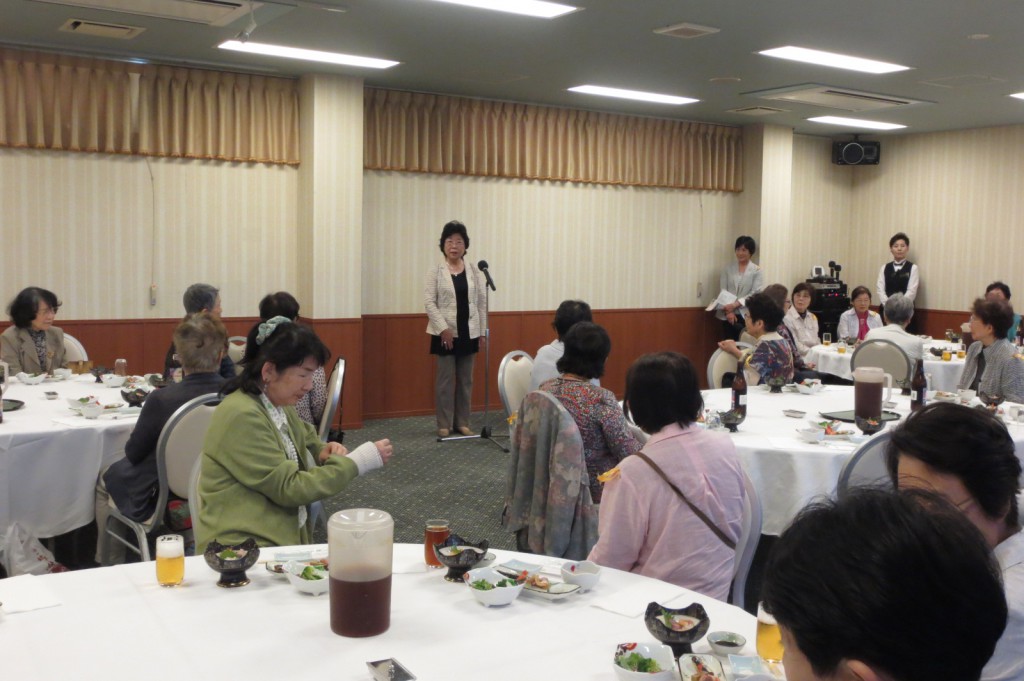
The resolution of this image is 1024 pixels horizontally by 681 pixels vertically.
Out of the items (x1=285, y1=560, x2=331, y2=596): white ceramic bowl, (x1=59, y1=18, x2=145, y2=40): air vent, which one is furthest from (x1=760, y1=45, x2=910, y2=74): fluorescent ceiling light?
(x1=285, y1=560, x2=331, y2=596): white ceramic bowl

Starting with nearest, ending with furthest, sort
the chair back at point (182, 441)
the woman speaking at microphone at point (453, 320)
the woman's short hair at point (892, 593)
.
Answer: the woman's short hair at point (892, 593)
the chair back at point (182, 441)
the woman speaking at microphone at point (453, 320)

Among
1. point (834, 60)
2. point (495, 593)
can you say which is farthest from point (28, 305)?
point (834, 60)

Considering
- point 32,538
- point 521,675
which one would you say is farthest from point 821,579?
point 32,538

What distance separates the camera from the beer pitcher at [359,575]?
190 centimetres

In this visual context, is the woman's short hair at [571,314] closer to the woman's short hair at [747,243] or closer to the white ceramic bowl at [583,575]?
the white ceramic bowl at [583,575]

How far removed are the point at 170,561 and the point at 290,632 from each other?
409mm

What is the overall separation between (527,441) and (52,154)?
17.4ft

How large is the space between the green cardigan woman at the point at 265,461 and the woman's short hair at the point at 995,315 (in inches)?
156

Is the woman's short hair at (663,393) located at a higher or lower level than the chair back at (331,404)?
higher

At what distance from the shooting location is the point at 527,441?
3564 millimetres

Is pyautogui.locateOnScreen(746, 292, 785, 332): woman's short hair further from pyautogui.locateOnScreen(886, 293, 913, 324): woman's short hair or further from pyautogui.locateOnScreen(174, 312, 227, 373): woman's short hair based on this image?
pyautogui.locateOnScreen(174, 312, 227, 373): woman's short hair

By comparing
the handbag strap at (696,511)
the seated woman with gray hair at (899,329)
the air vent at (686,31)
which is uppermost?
the air vent at (686,31)

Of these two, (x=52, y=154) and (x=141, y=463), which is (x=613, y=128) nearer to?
(x=52, y=154)

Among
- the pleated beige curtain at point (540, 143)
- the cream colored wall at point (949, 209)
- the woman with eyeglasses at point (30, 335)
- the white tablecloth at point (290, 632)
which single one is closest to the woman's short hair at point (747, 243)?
the pleated beige curtain at point (540, 143)
